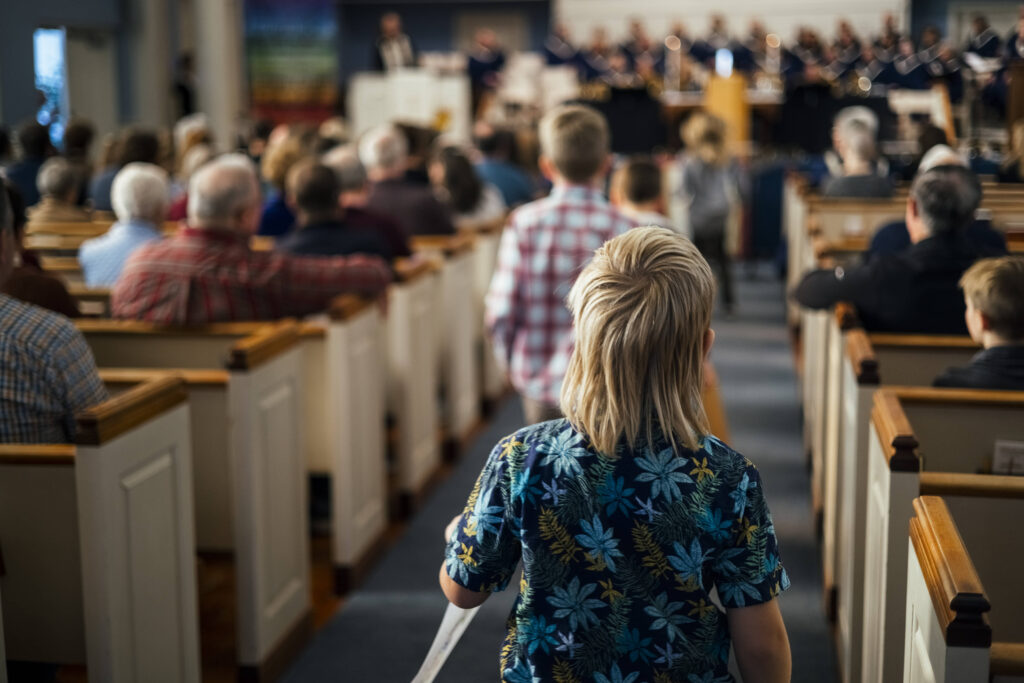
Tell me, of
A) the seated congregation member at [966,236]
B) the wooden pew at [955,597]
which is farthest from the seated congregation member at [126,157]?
the wooden pew at [955,597]

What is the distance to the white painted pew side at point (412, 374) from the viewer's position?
14.5 ft

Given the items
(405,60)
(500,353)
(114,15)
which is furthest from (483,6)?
(500,353)

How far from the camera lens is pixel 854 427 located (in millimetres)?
2963

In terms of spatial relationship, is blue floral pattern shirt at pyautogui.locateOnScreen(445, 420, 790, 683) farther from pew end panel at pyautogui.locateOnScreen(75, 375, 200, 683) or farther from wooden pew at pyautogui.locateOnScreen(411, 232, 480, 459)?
wooden pew at pyautogui.locateOnScreen(411, 232, 480, 459)

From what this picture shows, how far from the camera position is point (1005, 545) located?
2.13 m

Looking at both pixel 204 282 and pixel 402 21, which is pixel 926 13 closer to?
pixel 402 21

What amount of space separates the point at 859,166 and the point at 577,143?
3.41 meters

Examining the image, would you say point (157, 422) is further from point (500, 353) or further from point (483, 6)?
point (483, 6)

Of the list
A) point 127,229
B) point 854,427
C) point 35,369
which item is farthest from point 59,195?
point 854,427

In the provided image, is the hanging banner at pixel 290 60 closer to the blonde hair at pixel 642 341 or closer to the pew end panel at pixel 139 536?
the pew end panel at pixel 139 536

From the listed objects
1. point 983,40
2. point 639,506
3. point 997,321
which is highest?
point 983,40

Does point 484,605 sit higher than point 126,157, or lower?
lower

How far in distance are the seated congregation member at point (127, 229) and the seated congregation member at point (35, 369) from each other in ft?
6.32

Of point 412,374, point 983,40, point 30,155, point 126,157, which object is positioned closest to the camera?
point 412,374
